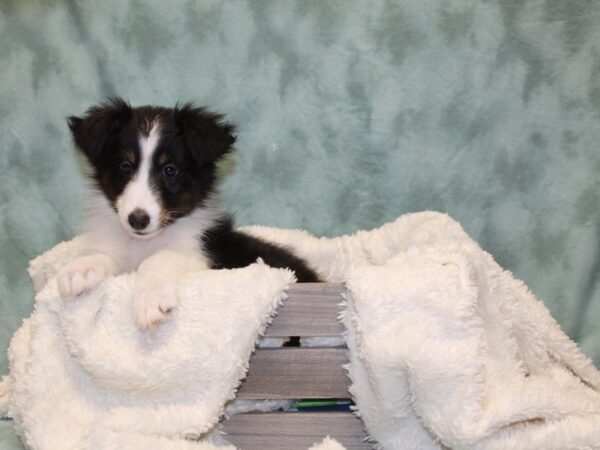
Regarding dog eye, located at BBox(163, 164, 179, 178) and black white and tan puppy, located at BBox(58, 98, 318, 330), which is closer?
black white and tan puppy, located at BBox(58, 98, 318, 330)

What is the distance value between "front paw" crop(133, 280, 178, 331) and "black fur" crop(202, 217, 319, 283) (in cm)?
65

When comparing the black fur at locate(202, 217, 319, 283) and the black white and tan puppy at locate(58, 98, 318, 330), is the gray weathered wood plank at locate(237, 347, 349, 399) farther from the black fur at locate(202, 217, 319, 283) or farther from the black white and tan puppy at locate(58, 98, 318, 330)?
the black fur at locate(202, 217, 319, 283)

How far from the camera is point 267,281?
2.27 m

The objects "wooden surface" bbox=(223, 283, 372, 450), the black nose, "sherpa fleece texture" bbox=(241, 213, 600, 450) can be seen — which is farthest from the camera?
the black nose

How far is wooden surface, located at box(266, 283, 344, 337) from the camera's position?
2346 millimetres

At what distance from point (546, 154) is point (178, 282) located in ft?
6.91

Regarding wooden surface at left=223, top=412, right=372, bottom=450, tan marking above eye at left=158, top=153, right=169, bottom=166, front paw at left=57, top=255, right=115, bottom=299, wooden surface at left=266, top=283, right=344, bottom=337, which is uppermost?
tan marking above eye at left=158, top=153, right=169, bottom=166

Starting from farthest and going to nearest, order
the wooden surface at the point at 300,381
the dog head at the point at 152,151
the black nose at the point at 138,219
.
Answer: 1. the dog head at the point at 152,151
2. the black nose at the point at 138,219
3. the wooden surface at the point at 300,381

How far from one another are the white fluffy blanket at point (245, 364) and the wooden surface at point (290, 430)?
13 cm

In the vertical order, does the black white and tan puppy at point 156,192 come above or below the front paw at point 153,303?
above

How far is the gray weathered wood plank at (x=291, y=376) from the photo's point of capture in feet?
7.87

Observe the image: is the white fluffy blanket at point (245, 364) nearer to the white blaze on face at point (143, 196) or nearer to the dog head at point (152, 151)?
the white blaze on face at point (143, 196)

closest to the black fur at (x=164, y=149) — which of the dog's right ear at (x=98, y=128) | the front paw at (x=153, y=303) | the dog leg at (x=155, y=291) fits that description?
the dog's right ear at (x=98, y=128)

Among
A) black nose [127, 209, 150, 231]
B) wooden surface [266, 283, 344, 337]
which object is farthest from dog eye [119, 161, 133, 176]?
wooden surface [266, 283, 344, 337]
